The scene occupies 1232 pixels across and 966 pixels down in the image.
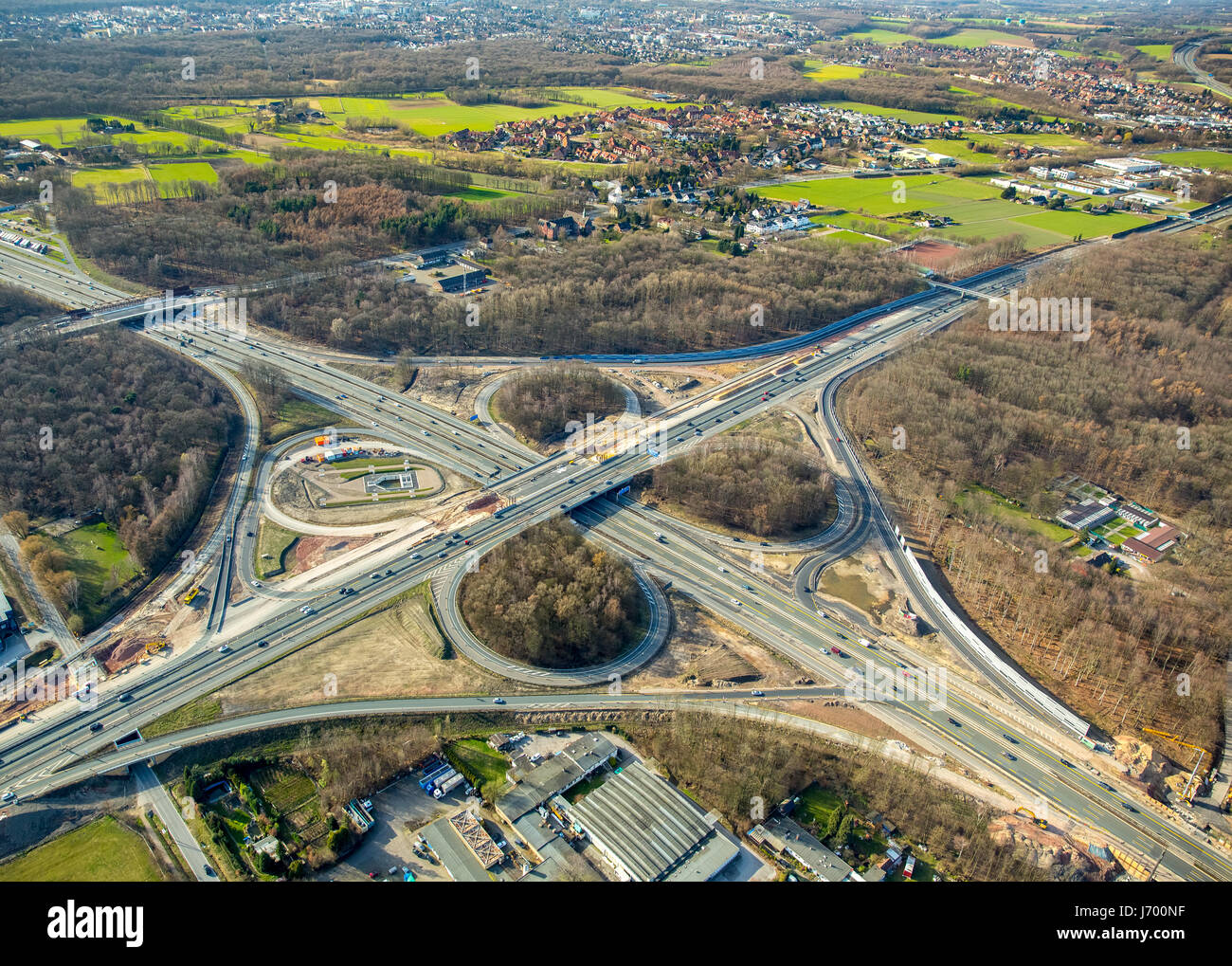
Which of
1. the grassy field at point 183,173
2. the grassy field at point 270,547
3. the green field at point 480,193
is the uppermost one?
the grassy field at point 183,173

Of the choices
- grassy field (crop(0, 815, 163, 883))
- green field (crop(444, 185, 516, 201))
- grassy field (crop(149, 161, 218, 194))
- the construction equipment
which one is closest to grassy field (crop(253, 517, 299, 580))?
grassy field (crop(0, 815, 163, 883))

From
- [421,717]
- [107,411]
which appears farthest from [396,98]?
[421,717]

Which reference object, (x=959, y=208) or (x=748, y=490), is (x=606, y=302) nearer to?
(x=748, y=490)

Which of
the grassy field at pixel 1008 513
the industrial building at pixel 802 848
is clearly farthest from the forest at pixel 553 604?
the grassy field at pixel 1008 513

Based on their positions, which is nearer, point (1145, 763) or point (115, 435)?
point (1145, 763)

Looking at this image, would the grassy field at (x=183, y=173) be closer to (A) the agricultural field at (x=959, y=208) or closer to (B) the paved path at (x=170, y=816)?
(A) the agricultural field at (x=959, y=208)

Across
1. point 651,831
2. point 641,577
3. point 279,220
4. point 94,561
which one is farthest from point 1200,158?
point 94,561
